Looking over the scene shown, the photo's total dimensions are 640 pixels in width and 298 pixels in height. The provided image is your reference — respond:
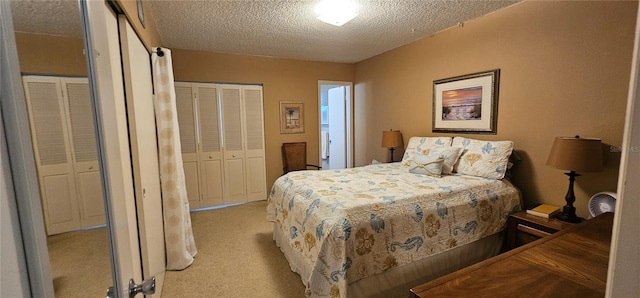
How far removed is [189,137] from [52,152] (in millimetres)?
3834

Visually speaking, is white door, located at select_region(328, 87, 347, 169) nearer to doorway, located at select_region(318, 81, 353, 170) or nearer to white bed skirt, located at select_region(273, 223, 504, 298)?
doorway, located at select_region(318, 81, 353, 170)

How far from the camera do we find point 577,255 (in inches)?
52.2

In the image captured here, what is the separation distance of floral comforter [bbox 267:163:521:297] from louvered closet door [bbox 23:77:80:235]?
4.64ft

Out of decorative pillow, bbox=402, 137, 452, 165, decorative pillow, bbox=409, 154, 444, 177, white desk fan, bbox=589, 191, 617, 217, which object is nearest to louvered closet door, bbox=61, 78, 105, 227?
decorative pillow, bbox=409, 154, 444, 177

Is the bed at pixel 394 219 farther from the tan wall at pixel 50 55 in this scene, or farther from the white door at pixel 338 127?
the white door at pixel 338 127

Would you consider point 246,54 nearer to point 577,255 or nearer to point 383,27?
point 383,27

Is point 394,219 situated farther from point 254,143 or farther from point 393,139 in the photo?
point 254,143

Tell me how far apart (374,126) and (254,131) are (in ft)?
6.68

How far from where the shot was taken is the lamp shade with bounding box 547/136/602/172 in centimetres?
200

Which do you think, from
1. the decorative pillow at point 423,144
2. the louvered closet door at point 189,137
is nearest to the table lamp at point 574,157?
the decorative pillow at point 423,144

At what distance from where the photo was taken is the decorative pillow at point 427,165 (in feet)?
9.12

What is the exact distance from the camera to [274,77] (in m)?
4.46

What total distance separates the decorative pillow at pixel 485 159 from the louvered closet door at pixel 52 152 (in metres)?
2.96

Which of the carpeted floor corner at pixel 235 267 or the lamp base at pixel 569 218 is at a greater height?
the lamp base at pixel 569 218
